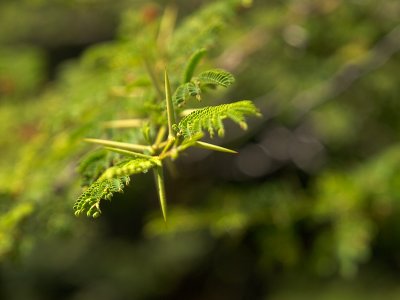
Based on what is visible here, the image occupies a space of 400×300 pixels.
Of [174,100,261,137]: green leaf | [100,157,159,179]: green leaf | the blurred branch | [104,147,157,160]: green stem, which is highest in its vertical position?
the blurred branch

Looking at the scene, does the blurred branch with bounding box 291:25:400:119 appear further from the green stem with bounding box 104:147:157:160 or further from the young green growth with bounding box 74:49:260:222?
the green stem with bounding box 104:147:157:160

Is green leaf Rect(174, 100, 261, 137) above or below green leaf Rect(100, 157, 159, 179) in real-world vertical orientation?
above

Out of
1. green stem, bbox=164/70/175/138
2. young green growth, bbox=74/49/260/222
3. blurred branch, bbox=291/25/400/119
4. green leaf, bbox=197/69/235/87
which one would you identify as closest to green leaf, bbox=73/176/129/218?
young green growth, bbox=74/49/260/222

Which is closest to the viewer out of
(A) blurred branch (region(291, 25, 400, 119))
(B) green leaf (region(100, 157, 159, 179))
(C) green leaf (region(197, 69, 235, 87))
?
(B) green leaf (region(100, 157, 159, 179))

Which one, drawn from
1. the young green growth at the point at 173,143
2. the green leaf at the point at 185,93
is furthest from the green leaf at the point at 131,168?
the green leaf at the point at 185,93

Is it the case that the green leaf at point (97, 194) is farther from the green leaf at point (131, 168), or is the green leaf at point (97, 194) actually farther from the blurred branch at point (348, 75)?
the blurred branch at point (348, 75)

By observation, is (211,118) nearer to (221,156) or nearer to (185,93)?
(185,93)

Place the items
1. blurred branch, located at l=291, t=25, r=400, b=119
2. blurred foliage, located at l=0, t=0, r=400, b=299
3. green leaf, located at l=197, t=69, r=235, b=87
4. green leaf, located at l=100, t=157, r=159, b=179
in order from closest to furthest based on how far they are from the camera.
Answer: green leaf, located at l=100, t=157, r=159, b=179, green leaf, located at l=197, t=69, r=235, b=87, blurred foliage, located at l=0, t=0, r=400, b=299, blurred branch, located at l=291, t=25, r=400, b=119
